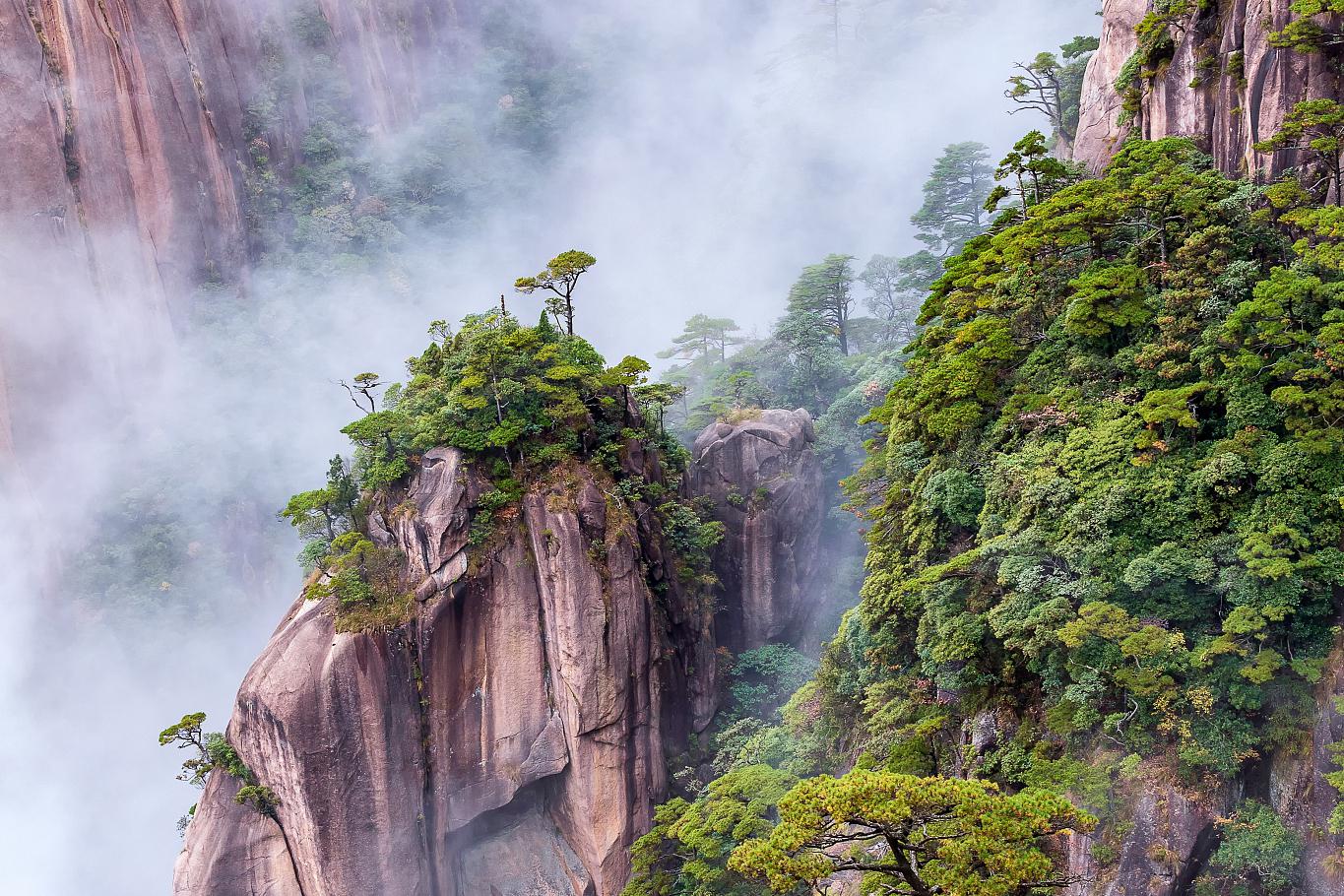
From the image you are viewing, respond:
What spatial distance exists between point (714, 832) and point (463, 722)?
749cm

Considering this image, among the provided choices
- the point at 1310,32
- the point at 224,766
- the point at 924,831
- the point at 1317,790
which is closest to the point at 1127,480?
the point at 1317,790

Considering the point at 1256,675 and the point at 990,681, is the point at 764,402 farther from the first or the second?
the point at 1256,675

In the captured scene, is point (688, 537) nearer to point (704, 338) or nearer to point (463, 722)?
point (463, 722)

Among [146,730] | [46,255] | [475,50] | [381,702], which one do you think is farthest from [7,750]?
[475,50]

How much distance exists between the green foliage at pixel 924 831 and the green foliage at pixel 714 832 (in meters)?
7.44

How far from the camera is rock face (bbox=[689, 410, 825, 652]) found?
2934 cm

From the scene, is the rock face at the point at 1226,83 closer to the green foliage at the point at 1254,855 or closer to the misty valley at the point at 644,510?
the misty valley at the point at 644,510

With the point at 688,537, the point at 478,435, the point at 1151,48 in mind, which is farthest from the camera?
the point at 688,537

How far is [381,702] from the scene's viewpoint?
66.6 feet

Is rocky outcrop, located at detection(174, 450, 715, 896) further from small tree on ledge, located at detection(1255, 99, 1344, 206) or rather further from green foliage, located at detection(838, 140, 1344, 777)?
small tree on ledge, located at detection(1255, 99, 1344, 206)

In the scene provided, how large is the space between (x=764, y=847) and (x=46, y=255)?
3519 centimetres

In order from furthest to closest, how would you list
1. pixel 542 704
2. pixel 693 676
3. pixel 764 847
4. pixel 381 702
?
pixel 693 676 < pixel 542 704 < pixel 381 702 < pixel 764 847

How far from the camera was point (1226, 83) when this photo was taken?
55.2 ft

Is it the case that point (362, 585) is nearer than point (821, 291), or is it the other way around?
point (362, 585)
